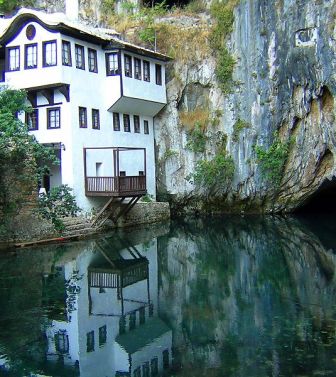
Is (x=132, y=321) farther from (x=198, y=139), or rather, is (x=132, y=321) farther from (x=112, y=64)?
(x=198, y=139)

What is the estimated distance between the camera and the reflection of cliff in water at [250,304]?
1082 centimetres

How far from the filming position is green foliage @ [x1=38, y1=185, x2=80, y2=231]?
89.8ft

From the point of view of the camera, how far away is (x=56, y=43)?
3006 cm

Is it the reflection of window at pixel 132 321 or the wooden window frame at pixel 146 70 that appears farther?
the wooden window frame at pixel 146 70

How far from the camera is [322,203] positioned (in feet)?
152

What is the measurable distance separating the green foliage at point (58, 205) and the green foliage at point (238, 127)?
1267cm

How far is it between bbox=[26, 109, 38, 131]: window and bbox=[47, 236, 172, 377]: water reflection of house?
12398 millimetres

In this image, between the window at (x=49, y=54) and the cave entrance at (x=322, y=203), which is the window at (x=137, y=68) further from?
the cave entrance at (x=322, y=203)

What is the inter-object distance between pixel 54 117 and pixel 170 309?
18820 millimetres

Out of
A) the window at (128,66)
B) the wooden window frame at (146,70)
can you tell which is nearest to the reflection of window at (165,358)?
the window at (128,66)

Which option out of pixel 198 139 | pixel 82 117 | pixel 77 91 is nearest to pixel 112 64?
pixel 77 91

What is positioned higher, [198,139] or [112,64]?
[112,64]

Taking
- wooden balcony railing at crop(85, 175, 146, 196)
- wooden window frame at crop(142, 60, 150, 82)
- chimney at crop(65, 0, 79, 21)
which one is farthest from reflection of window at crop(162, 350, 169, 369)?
chimney at crop(65, 0, 79, 21)

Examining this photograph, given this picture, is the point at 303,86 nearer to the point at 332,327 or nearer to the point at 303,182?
the point at 303,182
